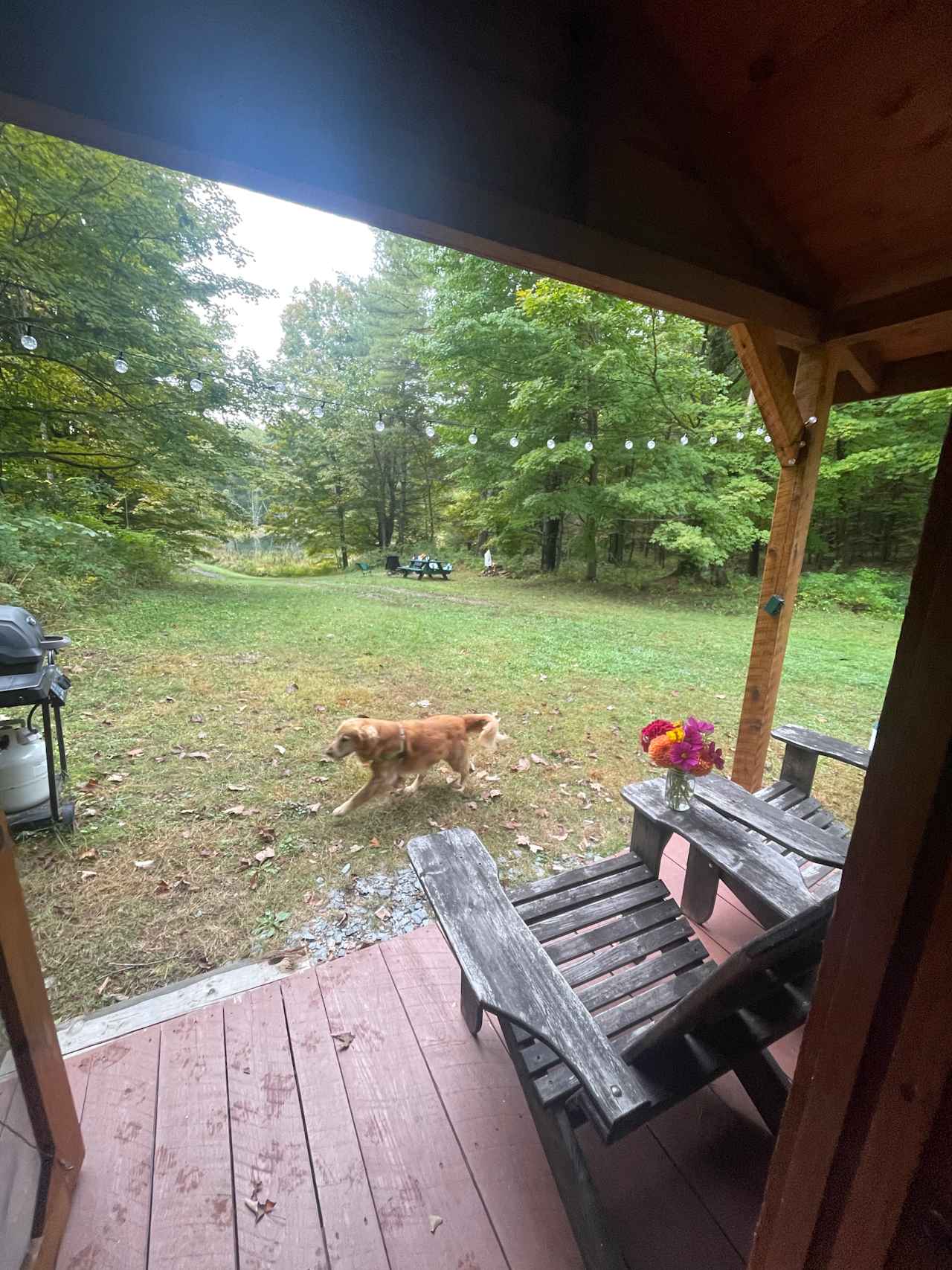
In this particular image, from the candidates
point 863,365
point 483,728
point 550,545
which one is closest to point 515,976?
point 483,728

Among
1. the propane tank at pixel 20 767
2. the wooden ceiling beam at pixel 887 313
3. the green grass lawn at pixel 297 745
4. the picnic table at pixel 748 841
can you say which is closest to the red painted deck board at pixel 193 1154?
the green grass lawn at pixel 297 745

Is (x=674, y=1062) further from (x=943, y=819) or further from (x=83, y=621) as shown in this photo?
(x=83, y=621)

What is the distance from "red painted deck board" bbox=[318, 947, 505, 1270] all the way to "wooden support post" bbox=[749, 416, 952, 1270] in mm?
950

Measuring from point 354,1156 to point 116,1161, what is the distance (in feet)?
1.88

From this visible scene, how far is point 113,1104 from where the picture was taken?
1323mm

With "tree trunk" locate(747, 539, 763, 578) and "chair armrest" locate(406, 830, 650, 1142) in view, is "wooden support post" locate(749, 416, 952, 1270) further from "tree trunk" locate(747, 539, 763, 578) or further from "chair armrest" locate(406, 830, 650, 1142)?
"tree trunk" locate(747, 539, 763, 578)

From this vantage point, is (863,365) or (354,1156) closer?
(354,1156)

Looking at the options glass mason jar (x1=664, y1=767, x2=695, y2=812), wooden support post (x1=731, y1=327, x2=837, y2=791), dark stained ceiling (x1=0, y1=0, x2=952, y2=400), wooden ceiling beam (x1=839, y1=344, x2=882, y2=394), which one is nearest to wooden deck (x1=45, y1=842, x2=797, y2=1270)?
glass mason jar (x1=664, y1=767, x2=695, y2=812)

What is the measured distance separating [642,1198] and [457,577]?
1114cm

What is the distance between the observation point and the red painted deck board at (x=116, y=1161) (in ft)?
3.50

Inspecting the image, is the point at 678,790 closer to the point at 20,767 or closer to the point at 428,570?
the point at 20,767

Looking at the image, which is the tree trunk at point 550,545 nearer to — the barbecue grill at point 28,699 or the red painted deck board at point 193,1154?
the barbecue grill at point 28,699

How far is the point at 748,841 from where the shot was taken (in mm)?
1716

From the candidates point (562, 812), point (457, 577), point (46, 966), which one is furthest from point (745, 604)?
point (46, 966)
